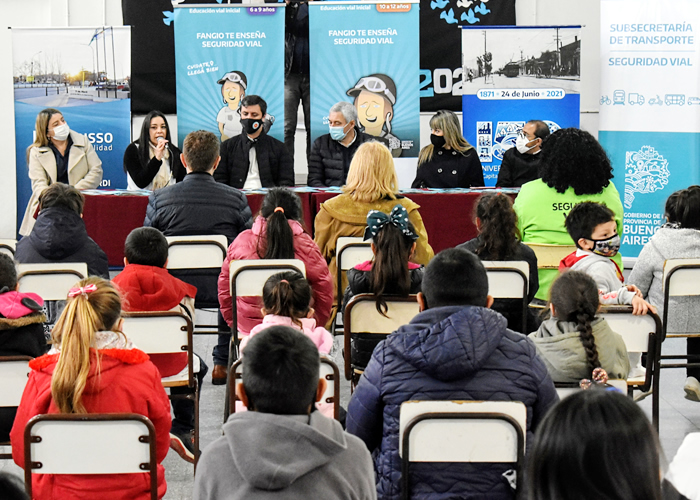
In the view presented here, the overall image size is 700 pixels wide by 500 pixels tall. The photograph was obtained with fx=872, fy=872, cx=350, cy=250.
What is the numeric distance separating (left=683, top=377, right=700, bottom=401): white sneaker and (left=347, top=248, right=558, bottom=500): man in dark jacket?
2.34m

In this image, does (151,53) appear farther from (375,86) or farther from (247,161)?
(247,161)

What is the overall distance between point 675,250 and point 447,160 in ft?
8.26

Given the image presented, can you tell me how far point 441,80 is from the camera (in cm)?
874

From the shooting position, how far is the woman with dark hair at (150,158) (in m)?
6.73

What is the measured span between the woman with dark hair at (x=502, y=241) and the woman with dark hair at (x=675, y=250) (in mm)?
669

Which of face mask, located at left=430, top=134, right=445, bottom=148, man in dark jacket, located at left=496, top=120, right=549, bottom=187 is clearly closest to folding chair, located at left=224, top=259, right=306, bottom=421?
face mask, located at left=430, top=134, right=445, bottom=148

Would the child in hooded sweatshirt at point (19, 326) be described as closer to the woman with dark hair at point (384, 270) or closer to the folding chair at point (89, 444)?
the folding chair at point (89, 444)

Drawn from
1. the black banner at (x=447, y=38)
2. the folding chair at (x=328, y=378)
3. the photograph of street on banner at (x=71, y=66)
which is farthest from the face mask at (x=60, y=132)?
the folding chair at (x=328, y=378)

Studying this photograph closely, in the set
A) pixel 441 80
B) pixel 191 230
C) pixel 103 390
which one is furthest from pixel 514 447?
pixel 441 80

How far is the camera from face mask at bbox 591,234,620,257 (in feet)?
12.5

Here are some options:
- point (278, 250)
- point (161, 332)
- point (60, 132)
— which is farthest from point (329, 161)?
point (161, 332)

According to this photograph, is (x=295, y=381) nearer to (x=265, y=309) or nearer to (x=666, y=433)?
(x=265, y=309)

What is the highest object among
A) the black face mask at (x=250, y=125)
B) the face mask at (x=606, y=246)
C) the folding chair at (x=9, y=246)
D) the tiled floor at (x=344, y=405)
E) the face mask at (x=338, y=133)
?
the black face mask at (x=250, y=125)

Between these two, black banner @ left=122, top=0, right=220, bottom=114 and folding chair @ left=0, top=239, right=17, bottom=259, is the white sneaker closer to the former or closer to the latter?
folding chair @ left=0, top=239, right=17, bottom=259
